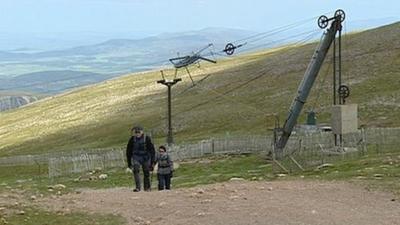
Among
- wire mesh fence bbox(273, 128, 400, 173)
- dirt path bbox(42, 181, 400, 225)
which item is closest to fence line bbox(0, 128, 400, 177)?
wire mesh fence bbox(273, 128, 400, 173)

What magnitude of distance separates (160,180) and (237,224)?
31.4 ft

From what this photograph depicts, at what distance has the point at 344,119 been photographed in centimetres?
4622

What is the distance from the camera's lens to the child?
2727cm

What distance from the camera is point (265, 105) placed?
84062 mm

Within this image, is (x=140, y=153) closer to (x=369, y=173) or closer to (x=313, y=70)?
(x=369, y=173)

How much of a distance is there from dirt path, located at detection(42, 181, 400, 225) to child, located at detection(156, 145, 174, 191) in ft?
8.05

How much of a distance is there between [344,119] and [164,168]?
21409mm

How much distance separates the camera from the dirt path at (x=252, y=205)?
1903cm

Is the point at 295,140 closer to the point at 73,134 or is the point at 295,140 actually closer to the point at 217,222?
the point at 217,222

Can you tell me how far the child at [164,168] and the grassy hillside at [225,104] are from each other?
130 feet

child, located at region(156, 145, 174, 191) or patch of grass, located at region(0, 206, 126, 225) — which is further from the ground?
child, located at region(156, 145, 174, 191)

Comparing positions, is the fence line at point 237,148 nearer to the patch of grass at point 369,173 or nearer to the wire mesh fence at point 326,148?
the wire mesh fence at point 326,148

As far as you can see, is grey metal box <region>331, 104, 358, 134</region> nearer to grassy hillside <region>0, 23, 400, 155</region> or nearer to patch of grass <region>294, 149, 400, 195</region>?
patch of grass <region>294, 149, 400, 195</region>

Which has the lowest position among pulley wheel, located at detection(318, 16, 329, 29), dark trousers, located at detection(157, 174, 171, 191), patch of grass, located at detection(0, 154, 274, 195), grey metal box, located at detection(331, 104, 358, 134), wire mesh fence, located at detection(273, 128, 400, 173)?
patch of grass, located at detection(0, 154, 274, 195)
